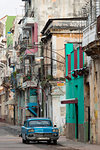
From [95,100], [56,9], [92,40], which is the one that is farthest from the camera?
[56,9]

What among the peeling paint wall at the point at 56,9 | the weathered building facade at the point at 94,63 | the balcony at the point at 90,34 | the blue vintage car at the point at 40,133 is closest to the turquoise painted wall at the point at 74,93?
the weathered building facade at the point at 94,63

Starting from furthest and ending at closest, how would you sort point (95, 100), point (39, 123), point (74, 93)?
point (74, 93) → point (39, 123) → point (95, 100)

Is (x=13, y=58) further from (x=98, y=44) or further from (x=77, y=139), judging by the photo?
(x=98, y=44)

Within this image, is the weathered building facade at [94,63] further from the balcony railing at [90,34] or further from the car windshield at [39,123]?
the car windshield at [39,123]

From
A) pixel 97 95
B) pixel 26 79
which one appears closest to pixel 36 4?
pixel 26 79

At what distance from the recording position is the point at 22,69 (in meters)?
65.5

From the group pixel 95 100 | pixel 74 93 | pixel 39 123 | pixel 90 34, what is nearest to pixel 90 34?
pixel 90 34

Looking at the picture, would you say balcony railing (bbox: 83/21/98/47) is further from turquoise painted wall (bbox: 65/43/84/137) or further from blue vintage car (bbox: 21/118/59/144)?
blue vintage car (bbox: 21/118/59/144)

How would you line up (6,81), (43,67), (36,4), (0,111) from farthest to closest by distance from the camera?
1. (0,111)
2. (6,81)
3. (36,4)
4. (43,67)

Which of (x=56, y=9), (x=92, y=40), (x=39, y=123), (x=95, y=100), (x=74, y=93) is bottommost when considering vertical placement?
(x=39, y=123)

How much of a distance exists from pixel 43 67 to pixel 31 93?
28.1ft

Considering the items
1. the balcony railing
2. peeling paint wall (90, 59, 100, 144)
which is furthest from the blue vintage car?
the balcony railing

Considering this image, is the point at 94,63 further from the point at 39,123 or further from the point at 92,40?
the point at 39,123

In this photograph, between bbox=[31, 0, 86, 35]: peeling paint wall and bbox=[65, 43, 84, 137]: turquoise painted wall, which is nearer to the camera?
bbox=[65, 43, 84, 137]: turquoise painted wall
